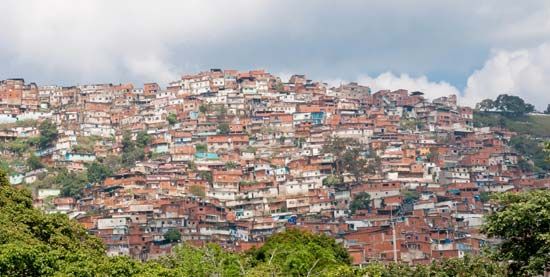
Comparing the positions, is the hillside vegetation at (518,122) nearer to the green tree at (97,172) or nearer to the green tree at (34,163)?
the green tree at (97,172)

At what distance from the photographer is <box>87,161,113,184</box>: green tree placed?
69.2m

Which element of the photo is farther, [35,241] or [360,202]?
[360,202]

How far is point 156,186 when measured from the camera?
65.1 meters

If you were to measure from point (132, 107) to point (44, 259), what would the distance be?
263ft

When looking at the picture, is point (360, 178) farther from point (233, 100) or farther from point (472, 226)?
point (233, 100)

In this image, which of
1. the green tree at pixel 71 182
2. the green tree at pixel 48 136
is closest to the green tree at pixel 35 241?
the green tree at pixel 71 182

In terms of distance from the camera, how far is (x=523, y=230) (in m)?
13.3

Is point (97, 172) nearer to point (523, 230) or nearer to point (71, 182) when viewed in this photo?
point (71, 182)

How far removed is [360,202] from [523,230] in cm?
4978

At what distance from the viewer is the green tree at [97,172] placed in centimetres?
6919

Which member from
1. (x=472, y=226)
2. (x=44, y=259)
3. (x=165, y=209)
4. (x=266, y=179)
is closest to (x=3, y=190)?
(x=44, y=259)

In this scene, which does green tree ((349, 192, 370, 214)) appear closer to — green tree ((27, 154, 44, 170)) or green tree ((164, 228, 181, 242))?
green tree ((164, 228, 181, 242))

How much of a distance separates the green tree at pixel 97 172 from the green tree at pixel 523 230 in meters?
58.3

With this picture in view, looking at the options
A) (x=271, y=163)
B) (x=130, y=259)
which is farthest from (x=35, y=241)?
(x=271, y=163)
